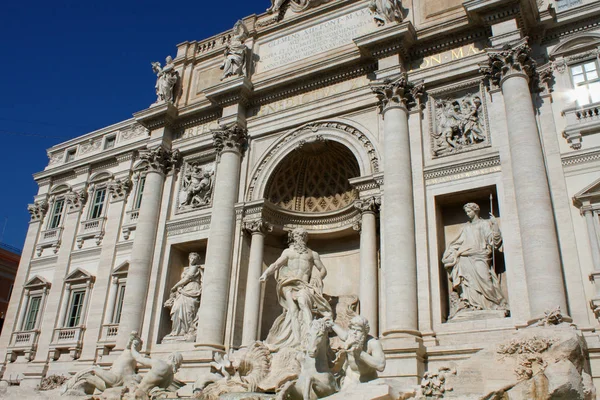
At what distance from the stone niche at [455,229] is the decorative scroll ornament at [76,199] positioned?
A: 1613 centimetres

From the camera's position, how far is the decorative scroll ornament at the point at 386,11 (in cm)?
1809

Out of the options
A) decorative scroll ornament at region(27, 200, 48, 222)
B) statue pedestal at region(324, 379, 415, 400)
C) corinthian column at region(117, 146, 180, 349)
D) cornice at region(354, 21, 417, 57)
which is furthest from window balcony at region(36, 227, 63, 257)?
statue pedestal at region(324, 379, 415, 400)

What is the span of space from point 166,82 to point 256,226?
7.76m

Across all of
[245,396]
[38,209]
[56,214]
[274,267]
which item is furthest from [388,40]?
[38,209]

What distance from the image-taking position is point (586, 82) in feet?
51.0

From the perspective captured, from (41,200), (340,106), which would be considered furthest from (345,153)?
(41,200)

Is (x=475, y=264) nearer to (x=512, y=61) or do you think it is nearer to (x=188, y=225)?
(x=512, y=61)

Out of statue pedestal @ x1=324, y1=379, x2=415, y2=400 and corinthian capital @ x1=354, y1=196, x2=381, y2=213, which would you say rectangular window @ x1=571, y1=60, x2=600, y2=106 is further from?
statue pedestal @ x1=324, y1=379, x2=415, y2=400

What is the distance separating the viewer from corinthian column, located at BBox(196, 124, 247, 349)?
1753 cm

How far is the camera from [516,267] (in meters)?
13.9

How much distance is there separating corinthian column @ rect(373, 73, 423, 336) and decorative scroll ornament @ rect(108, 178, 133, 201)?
38.8ft

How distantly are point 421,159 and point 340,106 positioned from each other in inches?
145

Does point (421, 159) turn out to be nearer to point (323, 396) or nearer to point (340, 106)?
point (340, 106)

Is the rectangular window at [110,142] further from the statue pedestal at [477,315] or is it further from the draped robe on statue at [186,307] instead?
the statue pedestal at [477,315]
